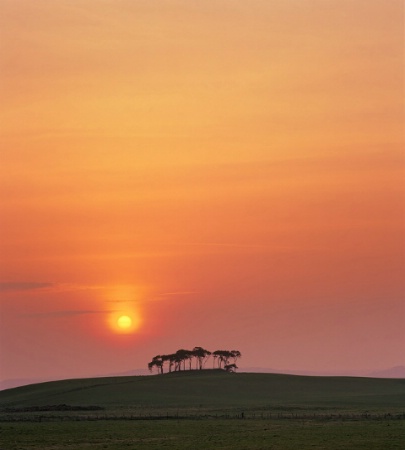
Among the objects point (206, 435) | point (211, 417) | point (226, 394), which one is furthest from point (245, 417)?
point (226, 394)

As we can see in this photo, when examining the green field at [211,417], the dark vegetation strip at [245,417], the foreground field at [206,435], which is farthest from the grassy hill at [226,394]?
the foreground field at [206,435]

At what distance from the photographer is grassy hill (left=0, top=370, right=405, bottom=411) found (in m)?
143

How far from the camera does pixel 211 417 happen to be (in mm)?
108625

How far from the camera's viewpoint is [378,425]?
91.1 metres

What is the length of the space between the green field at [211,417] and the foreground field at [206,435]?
0.26 ft

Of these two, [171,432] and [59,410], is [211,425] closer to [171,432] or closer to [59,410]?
[171,432]

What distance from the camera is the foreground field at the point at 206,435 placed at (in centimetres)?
7319

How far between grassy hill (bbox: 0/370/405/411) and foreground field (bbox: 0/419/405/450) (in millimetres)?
34978

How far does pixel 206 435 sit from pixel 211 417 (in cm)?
2614

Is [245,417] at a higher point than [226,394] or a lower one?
lower

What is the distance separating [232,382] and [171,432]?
105 meters

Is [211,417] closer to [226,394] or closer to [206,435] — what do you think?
[206,435]

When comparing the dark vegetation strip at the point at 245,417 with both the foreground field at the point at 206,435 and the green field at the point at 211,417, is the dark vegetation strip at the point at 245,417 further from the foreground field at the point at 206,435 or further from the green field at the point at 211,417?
the foreground field at the point at 206,435

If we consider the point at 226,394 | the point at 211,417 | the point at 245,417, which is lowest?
the point at 245,417
